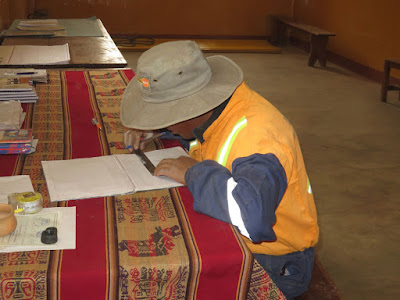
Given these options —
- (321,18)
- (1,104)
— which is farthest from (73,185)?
(321,18)

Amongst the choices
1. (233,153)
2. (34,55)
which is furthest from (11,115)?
(34,55)

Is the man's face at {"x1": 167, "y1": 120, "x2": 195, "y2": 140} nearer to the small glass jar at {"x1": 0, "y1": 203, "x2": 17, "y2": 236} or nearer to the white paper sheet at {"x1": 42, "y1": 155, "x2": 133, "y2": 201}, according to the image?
the white paper sheet at {"x1": 42, "y1": 155, "x2": 133, "y2": 201}

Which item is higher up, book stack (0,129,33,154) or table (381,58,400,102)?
book stack (0,129,33,154)

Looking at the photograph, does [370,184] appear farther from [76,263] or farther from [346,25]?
[346,25]

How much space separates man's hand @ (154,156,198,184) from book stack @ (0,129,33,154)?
505mm

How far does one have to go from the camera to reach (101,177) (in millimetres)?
1476

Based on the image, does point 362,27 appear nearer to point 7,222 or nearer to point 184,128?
point 184,128

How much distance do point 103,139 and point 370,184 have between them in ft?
7.19

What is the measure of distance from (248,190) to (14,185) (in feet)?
2.26

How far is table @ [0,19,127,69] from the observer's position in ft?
10.1

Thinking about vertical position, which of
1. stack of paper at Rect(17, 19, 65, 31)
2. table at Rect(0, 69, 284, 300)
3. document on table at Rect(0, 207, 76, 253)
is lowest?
table at Rect(0, 69, 284, 300)

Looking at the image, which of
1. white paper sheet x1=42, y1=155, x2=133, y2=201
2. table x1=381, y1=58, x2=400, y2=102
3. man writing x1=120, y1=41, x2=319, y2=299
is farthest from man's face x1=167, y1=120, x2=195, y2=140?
table x1=381, y1=58, x2=400, y2=102

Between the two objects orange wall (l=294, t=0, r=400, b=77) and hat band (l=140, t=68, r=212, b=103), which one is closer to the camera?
hat band (l=140, t=68, r=212, b=103)

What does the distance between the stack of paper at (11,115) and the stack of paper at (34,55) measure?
100 cm
